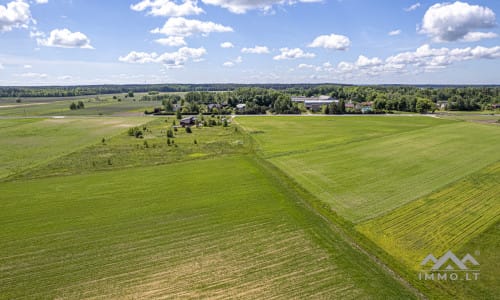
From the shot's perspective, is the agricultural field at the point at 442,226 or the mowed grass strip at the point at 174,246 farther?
the agricultural field at the point at 442,226

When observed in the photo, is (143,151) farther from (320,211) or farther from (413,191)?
(413,191)

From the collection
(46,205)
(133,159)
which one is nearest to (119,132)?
(133,159)

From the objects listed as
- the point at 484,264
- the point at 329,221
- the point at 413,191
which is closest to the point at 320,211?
the point at 329,221

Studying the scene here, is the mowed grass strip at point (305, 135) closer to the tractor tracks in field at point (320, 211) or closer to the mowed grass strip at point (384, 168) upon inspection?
the mowed grass strip at point (384, 168)

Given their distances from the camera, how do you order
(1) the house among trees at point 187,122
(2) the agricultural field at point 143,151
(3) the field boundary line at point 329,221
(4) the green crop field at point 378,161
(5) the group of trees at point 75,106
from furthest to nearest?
(5) the group of trees at point 75,106
(1) the house among trees at point 187,122
(2) the agricultural field at point 143,151
(4) the green crop field at point 378,161
(3) the field boundary line at point 329,221

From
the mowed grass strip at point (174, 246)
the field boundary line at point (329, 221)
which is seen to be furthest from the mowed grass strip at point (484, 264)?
the mowed grass strip at point (174, 246)

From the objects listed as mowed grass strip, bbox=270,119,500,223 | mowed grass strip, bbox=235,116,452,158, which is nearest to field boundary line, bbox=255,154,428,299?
mowed grass strip, bbox=270,119,500,223

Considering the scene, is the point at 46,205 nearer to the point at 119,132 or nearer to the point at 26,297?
the point at 26,297
